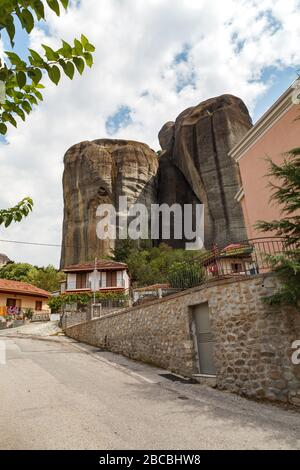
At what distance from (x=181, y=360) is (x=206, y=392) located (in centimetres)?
207

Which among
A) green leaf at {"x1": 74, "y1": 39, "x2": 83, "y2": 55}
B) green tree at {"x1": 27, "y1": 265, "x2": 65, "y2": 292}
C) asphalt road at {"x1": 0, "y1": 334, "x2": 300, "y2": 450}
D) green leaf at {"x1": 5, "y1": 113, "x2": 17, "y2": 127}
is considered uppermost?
green tree at {"x1": 27, "y1": 265, "x2": 65, "y2": 292}

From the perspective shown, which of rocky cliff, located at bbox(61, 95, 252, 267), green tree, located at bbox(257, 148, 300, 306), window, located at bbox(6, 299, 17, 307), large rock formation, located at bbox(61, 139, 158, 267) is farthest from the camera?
large rock formation, located at bbox(61, 139, 158, 267)

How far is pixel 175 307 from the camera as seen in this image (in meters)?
10.0

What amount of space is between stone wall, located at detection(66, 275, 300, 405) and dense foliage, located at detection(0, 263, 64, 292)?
3583 centimetres

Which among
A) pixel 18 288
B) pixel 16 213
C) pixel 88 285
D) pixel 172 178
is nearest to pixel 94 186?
pixel 172 178

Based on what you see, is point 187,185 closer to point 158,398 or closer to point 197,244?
point 197,244

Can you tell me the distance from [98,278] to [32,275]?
2159cm

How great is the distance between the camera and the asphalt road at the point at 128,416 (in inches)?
167

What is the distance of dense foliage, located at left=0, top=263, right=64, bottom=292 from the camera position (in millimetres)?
44281

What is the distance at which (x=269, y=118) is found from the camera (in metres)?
11.7

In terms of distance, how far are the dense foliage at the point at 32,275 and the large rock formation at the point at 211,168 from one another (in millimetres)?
19736

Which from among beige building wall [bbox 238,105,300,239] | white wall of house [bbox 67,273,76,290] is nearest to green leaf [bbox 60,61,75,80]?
beige building wall [bbox 238,105,300,239]

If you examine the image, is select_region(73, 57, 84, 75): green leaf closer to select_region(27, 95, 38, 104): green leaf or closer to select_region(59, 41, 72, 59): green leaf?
select_region(59, 41, 72, 59): green leaf
